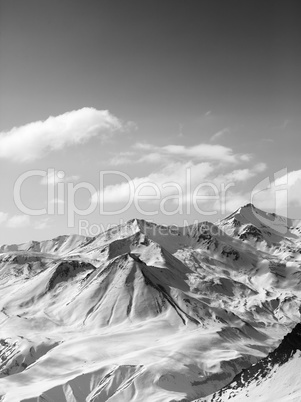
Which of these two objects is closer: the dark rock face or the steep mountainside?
the steep mountainside

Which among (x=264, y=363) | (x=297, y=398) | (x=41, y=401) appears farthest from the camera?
(x=41, y=401)

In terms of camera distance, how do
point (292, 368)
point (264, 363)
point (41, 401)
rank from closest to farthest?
point (292, 368)
point (264, 363)
point (41, 401)

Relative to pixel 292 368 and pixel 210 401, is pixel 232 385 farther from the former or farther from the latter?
pixel 292 368

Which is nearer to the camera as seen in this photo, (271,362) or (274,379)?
(274,379)

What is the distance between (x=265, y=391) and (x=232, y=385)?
12.9 meters

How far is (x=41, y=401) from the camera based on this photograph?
194 meters

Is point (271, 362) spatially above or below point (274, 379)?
above

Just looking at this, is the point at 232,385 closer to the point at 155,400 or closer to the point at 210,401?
the point at 210,401

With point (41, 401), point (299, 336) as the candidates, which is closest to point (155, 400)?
point (41, 401)

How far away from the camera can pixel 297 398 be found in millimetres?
74125

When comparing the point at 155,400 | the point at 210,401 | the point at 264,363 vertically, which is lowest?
the point at 155,400

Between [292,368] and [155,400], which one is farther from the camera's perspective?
[155,400]

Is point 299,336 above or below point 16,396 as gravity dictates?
above

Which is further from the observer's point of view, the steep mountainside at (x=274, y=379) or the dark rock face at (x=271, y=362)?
the dark rock face at (x=271, y=362)
